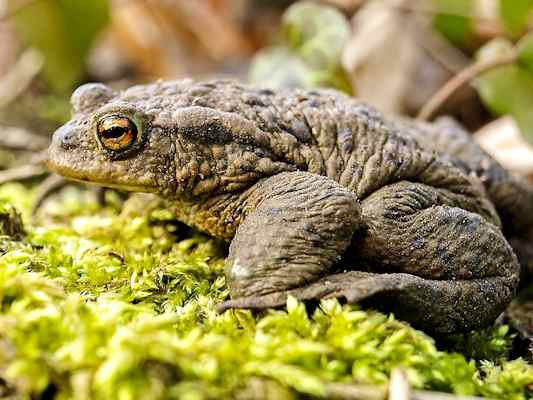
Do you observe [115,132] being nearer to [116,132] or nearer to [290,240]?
[116,132]

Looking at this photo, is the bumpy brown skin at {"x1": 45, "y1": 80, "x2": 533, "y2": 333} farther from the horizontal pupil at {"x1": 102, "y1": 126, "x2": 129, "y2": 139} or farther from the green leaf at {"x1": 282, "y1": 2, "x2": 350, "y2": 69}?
the green leaf at {"x1": 282, "y1": 2, "x2": 350, "y2": 69}

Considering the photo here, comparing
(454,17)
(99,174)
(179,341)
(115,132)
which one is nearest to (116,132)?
(115,132)

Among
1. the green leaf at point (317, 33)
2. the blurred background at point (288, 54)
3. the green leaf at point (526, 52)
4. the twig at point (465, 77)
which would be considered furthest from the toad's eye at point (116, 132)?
the green leaf at point (526, 52)

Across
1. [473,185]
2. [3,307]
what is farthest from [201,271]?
[473,185]

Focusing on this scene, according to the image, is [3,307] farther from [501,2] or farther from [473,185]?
[501,2]

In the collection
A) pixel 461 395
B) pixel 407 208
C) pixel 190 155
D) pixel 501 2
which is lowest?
pixel 461 395

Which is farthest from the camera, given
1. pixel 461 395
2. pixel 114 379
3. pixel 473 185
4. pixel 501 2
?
pixel 501 2

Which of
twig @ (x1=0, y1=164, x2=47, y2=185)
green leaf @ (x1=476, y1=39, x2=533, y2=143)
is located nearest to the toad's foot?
green leaf @ (x1=476, y1=39, x2=533, y2=143)

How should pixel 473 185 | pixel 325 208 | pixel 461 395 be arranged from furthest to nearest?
pixel 473 185
pixel 325 208
pixel 461 395
